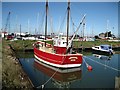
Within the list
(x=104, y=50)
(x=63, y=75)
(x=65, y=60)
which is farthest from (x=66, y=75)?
(x=104, y=50)

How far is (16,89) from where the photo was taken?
12.7 metres

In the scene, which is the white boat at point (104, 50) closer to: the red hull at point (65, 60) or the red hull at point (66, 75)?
the red hull at point (65, 60)

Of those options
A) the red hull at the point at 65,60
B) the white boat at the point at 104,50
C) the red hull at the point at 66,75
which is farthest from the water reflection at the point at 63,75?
the white boat at the point at 104,50

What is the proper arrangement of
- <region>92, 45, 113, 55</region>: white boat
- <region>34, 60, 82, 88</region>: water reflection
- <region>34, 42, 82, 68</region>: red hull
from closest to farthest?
<region>34, 60, 82, 88</region>: water reflection
<region>34, 42, 82, 68</region>: red hull
<region>92, 45, 113, 55</region>: white boat

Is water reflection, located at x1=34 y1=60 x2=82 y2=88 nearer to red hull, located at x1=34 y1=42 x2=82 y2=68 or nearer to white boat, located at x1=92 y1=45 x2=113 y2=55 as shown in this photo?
red hull, located at x1=34 y1=42 x2=82 y2=68

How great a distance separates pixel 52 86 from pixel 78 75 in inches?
239

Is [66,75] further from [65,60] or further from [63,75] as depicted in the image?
[65,60]

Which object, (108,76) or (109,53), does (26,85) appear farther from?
(109,53)

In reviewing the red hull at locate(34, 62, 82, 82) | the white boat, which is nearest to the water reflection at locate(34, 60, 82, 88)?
the red hull at locate(34, 62, 82, 82)

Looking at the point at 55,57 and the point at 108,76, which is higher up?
the point at 55,57

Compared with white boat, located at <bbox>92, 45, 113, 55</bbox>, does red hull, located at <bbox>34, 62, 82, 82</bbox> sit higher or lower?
lower

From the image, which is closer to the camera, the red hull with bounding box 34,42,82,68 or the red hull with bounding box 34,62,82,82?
the red hull with bounding box 34,62,82,82

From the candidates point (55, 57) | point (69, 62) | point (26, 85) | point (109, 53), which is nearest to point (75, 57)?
point (69, 62)

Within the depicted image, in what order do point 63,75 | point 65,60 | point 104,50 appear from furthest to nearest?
point 104,50, point 65,60, point 63,75
